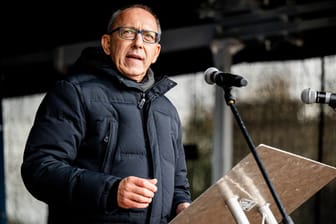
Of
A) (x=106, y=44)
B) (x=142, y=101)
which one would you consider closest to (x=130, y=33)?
(x=106, y=44)

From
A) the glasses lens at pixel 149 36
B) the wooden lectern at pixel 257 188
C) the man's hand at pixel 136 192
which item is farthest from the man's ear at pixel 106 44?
the wooden lectern at pixel 257 188

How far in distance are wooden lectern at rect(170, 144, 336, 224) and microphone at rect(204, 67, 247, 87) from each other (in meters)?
0.23

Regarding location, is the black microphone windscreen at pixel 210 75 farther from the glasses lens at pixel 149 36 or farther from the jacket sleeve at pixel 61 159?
the jacket sleeve at pixel 61 159

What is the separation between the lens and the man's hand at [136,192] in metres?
1.82

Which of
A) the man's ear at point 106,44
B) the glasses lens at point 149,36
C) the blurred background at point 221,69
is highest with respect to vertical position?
the glasses lens at point 149,36

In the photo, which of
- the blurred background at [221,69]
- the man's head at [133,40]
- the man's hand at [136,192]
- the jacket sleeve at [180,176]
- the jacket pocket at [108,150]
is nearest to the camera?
the man's hand at [136,192]

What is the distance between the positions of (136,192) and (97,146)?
0.87 feet

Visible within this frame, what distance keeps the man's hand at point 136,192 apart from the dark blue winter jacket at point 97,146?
52 mm

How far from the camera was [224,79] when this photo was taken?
6.41ft

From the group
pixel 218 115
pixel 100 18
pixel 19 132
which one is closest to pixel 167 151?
pixel 218 115

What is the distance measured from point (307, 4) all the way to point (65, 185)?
4142 millimetres

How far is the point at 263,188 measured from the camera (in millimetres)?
1932

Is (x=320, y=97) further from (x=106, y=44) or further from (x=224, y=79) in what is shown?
(x=106, y=44)

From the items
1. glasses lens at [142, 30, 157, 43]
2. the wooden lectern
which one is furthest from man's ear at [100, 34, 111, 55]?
the wooden lectern
